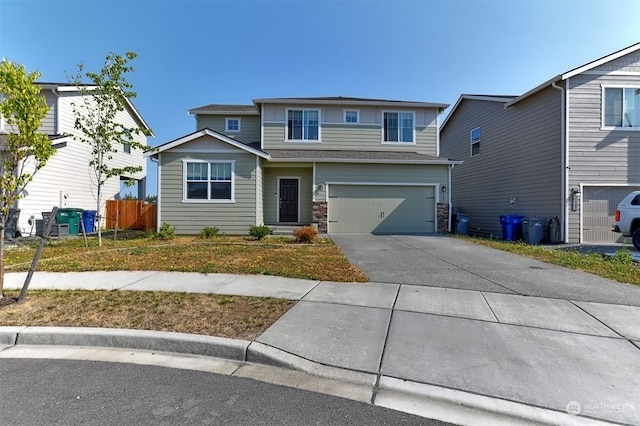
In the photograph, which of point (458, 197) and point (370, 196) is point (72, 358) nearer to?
point (370, 196)

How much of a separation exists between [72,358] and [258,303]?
7.46ft

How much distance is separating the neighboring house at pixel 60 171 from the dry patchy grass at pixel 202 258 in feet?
11.7

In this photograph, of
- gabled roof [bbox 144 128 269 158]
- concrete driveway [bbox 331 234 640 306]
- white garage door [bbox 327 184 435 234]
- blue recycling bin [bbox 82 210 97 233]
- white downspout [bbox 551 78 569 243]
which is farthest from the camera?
white garage door [bbox 327 184 435 234]

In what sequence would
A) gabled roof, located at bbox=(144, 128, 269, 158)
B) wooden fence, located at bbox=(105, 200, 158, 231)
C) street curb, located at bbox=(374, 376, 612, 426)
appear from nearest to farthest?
street curb, located at bbox=(374, 376, 612, 426), gabled roof, located at bbox=(144, 128, 269, 158), wooden fence, located at bbox=(105, 200, 158, 231)

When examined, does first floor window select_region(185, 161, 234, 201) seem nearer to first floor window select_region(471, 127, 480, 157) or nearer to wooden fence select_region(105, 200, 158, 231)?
wooden fence select_region(105, 200, 158, 231)

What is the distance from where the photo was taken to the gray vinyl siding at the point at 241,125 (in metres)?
18.9

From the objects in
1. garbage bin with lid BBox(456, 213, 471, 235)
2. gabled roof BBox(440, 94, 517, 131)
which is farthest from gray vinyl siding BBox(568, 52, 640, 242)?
garbage bin with lid BBox(456, 213, 471, 235)

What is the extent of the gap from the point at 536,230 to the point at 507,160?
13.5 feet

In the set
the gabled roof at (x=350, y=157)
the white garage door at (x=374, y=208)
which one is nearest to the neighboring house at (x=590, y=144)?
the gabled roof at (x=350, y=157)

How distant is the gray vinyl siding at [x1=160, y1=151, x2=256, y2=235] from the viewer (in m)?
13.5

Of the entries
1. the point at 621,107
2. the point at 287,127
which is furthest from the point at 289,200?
the point at 621,107

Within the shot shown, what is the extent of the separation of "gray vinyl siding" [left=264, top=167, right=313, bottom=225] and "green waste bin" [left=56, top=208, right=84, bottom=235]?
7.74 metres

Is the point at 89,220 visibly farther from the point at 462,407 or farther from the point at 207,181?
the point at 462,407

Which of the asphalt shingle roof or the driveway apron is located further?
the asphalt shingle roof
